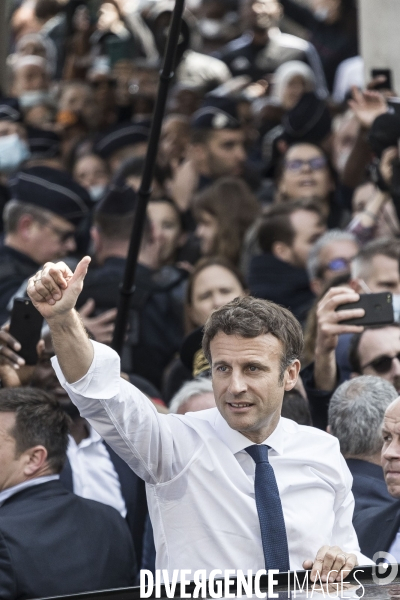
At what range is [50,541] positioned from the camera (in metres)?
3.62

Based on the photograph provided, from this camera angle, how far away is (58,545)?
3.64 meters

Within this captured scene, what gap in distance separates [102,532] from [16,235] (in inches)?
108

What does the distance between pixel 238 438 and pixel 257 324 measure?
338 millimetres

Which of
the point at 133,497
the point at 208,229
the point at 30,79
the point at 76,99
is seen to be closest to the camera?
the point at 133,497

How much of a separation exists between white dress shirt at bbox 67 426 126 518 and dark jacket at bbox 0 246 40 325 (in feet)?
3.45

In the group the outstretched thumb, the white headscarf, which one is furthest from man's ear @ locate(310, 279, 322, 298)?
the white headscarf

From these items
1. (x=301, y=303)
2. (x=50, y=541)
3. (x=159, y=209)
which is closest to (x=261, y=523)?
(x=50, y=541)

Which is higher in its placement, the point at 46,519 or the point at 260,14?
the point at 260,14

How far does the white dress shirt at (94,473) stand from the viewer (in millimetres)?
4453

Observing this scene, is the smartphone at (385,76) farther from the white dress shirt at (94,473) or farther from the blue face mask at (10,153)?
the blue face mask at (10,153)

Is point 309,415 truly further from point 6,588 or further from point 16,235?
point 16,235

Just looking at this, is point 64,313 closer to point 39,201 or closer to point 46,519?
point 46,519

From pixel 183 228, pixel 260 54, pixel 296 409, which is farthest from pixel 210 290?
pixel 260 54

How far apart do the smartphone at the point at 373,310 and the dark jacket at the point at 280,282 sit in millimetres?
1693
